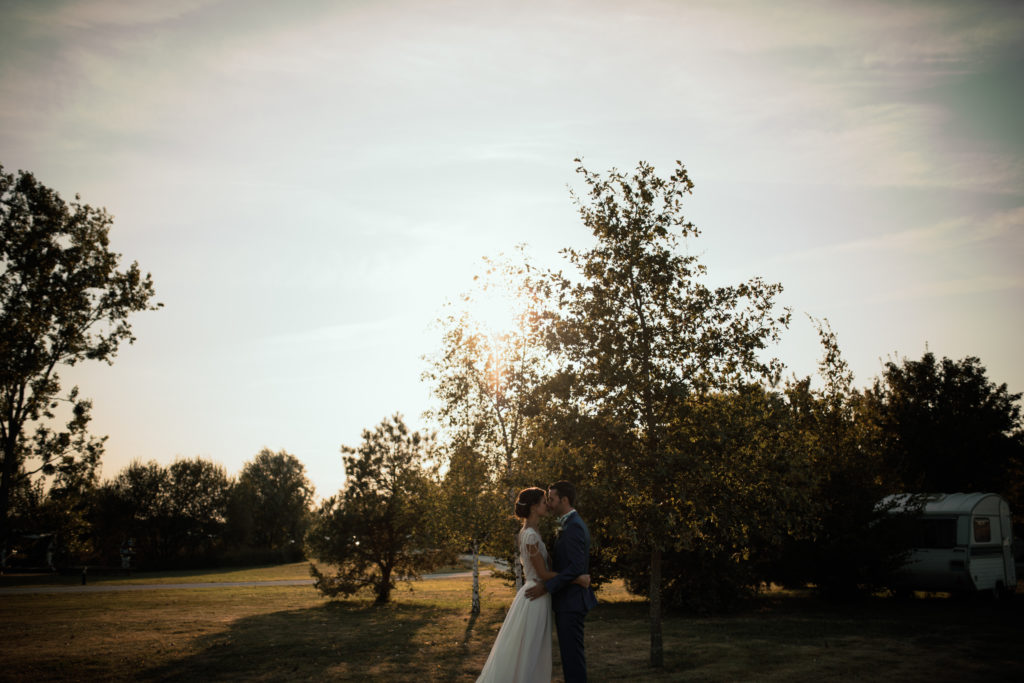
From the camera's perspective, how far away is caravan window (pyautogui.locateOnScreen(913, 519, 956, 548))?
22234 mm

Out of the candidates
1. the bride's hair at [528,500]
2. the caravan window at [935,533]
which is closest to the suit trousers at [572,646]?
the bride's hair at [528,500]

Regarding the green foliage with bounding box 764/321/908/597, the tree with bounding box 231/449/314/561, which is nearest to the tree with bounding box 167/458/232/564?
the tree with bounding box 231/449/314/561

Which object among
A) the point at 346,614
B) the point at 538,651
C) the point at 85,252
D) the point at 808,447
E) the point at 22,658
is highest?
the point at 85,252

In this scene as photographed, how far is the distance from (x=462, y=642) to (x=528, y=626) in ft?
32.7

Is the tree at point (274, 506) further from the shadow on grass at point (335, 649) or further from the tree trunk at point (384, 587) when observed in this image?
the shadow on grass at point (335, 649)

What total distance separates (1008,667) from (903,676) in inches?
88.2

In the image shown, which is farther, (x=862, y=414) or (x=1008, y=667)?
(x=862, y=414)

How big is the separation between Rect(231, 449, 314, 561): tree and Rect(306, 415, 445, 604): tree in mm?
47233

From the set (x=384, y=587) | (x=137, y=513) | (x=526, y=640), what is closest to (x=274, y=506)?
(x=137, y=513)

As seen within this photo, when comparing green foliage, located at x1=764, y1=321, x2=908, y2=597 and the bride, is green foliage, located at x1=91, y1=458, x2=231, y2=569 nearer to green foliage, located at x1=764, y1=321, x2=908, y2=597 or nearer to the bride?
green foliage, located at x1=764, y1=321, x2=908, y2=597

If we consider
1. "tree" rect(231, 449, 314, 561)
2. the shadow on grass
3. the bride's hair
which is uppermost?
the bride's hair

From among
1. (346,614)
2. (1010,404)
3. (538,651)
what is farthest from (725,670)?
(1010,404)

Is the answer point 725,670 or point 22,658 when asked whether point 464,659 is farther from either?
point 22,658

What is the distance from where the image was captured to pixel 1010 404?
46.1 metres
